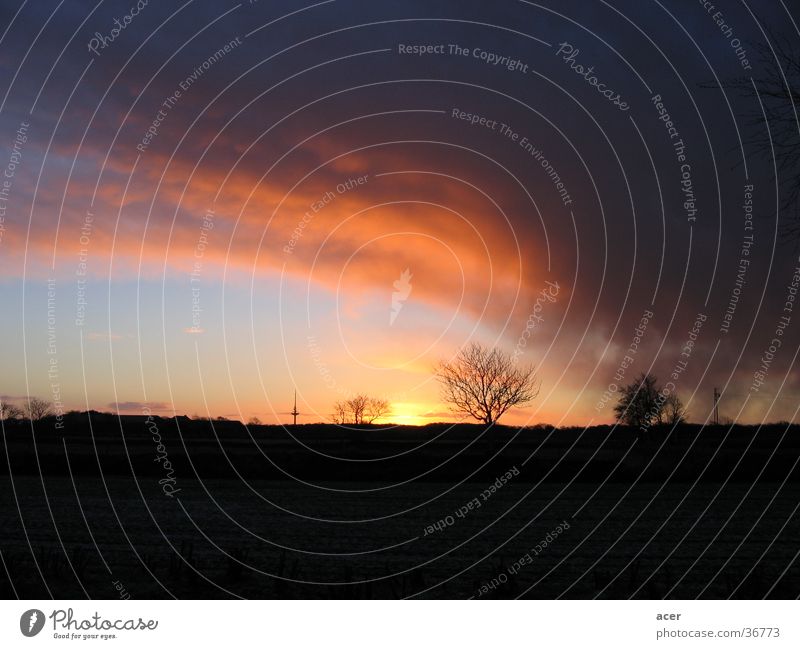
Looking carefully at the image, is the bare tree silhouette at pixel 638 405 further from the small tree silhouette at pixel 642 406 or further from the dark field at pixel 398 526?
the dark field at pixel 398 526

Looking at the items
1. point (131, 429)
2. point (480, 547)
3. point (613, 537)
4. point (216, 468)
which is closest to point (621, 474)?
point (216, 468)

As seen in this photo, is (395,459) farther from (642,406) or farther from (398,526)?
(642,406)

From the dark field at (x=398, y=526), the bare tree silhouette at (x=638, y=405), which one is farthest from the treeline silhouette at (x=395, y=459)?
the bare tree silhouette at (x=638, y=405)

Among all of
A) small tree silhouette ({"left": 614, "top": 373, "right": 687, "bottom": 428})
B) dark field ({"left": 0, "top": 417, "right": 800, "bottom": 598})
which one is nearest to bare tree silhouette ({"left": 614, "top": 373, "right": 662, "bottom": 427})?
small tree silhouette ({"left": 614, "top": 373, "right": 687, "bottom": 428})

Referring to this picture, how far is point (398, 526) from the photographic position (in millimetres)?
25750

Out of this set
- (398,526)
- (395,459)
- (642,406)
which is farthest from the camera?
(642,406)

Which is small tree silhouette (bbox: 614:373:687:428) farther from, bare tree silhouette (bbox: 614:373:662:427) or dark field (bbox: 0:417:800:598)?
dark field (bbox: 0:417:800:598)

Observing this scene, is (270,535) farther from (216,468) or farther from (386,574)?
(216,468)

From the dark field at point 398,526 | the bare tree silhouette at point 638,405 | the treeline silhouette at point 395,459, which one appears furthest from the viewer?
the bare tree silhouette at point 638,405

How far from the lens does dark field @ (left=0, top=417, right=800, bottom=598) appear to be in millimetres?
15438

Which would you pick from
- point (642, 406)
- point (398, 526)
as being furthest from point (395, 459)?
point (642, 406)

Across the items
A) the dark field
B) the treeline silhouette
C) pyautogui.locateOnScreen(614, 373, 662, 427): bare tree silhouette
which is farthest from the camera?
pyautogui.locateOnScreen(614, 373, 662, 427): bare tree silhouette

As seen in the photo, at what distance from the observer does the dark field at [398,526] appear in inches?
608

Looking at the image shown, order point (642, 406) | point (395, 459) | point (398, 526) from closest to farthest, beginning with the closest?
point (398, 526), point (395, 459), point (642, 406)
